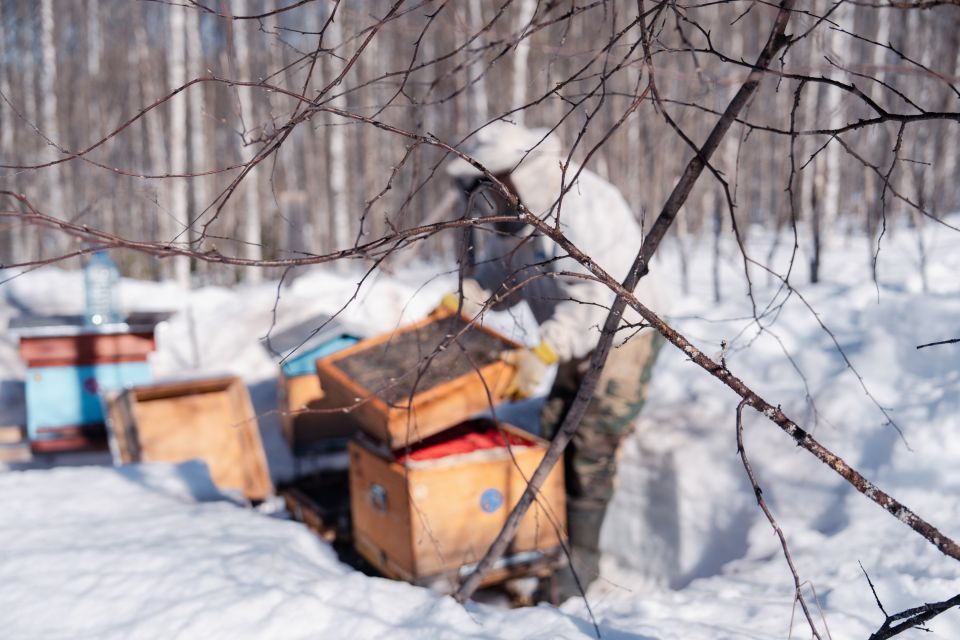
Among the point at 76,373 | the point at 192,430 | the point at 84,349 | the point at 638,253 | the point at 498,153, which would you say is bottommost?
the point at 192,430

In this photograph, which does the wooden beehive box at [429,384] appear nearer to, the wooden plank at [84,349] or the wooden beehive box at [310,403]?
the wooden beehive box at [310,403]

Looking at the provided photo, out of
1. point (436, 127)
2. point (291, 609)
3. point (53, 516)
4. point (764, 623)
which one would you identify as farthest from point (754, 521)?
point (436, 127)

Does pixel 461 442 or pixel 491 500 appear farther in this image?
pixel 461 442

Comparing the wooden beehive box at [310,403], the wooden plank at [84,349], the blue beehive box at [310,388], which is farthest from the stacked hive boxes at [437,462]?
the wooden plank at [84,349]

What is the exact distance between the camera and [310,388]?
5367 millimetres

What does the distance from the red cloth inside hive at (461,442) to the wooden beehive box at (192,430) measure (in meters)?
1.74

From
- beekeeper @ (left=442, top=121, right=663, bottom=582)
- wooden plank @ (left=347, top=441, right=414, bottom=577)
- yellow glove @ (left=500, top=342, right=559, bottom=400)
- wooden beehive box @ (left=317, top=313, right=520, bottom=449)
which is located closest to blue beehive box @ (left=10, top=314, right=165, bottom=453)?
wooden plank @ (left=347, top=441, right=414, bottom=577)

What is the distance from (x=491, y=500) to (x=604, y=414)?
79cm

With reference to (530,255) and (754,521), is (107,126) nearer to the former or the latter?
(530,255)

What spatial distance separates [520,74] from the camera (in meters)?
11.7

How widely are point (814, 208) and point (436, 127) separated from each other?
47.6ft

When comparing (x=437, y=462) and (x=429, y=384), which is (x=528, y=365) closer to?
(x=429, y=384)

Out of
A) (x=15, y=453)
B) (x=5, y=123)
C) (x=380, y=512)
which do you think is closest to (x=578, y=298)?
(x=380, y=512)

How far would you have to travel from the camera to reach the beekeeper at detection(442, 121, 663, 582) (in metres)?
3.50
